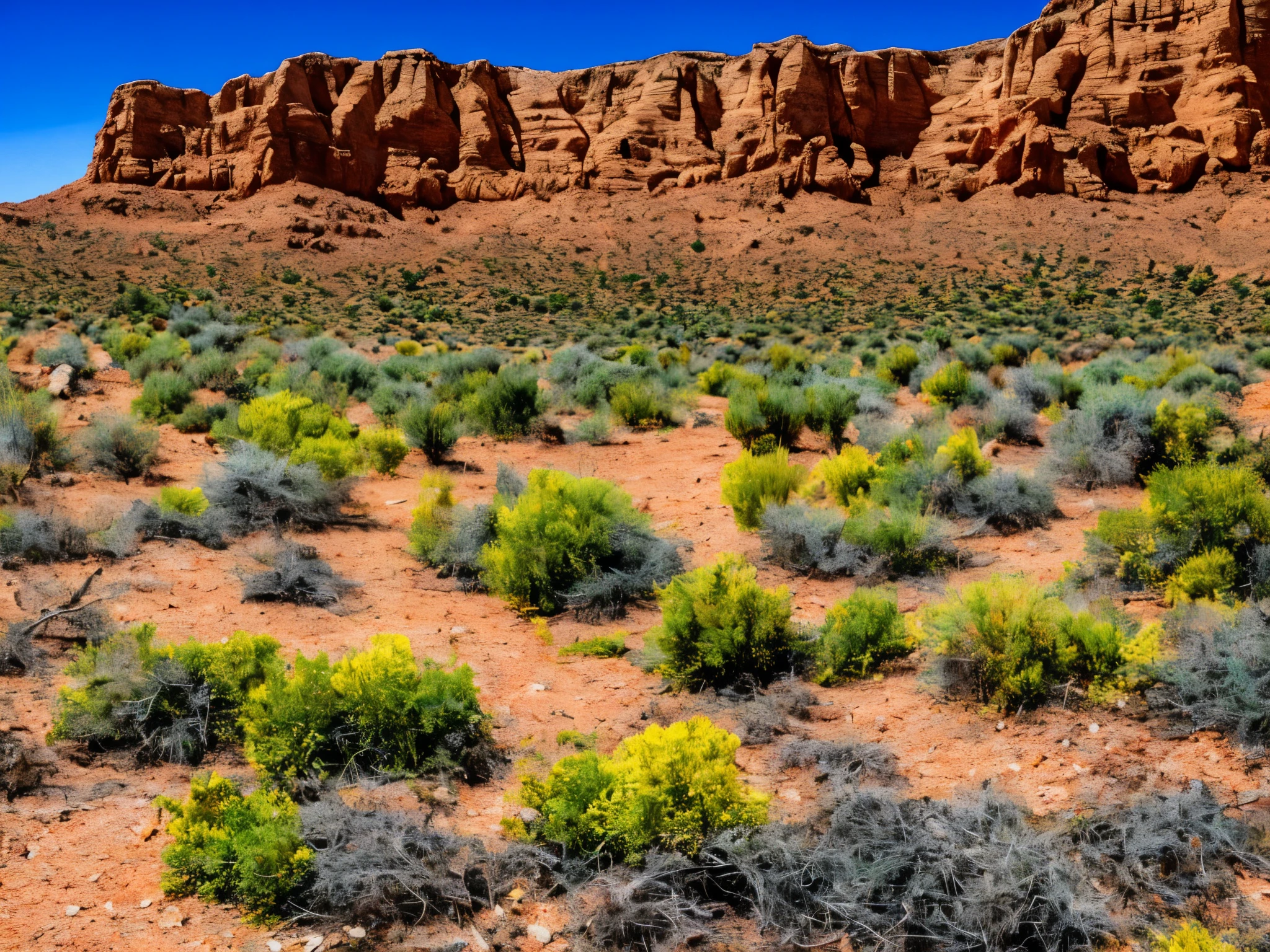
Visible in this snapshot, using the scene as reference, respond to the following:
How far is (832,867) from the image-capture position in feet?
11.7

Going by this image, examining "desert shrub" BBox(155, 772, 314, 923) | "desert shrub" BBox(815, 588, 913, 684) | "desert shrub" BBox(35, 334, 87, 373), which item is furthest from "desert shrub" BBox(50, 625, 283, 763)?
"desert shrub" BBox(35, 334, 87, 373)

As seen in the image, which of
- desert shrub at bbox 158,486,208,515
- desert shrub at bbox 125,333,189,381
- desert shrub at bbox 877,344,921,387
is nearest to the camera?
desert shrub at bbox 158,486,208,515

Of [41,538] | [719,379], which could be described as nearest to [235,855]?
[41,538]

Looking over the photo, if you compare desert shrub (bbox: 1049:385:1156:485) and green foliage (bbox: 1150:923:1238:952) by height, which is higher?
desert shrub (bbox: 1049:385:1156:485)

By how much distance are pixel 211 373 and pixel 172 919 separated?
12305 mm

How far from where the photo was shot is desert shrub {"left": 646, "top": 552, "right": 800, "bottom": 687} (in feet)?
17.8

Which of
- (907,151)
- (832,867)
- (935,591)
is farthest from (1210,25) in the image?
(832,867)

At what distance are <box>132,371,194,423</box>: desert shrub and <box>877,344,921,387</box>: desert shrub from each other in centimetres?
1134

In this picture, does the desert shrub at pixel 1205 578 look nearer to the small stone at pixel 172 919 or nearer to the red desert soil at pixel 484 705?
the red desert soil at pixel 484 705

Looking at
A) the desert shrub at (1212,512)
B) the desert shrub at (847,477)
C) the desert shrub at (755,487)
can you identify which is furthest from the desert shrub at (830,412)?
the desert shrub at (1212,512)

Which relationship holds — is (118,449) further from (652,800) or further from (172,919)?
(652,800)

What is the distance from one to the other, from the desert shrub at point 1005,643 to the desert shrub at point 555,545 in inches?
101

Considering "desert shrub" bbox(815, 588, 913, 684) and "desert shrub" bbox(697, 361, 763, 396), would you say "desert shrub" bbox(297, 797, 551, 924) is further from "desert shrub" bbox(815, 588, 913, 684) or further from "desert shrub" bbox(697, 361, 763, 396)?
"desert shrub" bbox(697, 361, 763, 396)

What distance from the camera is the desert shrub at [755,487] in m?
8.12
